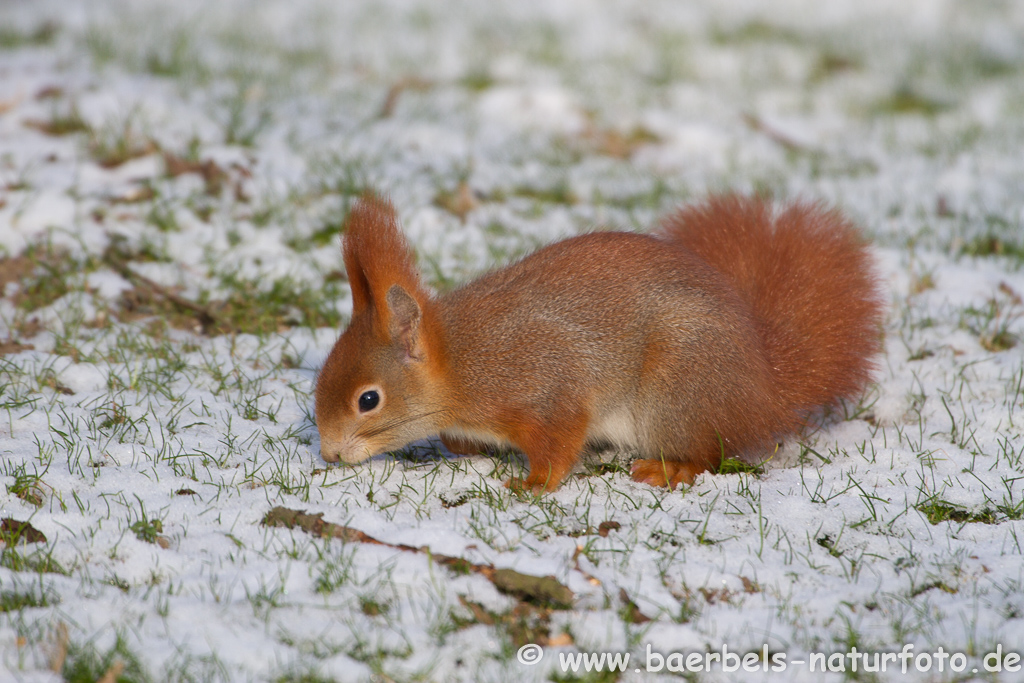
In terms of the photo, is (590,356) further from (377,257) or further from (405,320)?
(377,257)

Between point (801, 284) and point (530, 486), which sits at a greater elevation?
point (801, 284)

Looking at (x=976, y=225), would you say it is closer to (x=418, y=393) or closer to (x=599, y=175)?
(x=599, y=175)

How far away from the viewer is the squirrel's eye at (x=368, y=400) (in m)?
2.53

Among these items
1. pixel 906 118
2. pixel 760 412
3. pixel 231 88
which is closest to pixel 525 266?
pixel 760 412

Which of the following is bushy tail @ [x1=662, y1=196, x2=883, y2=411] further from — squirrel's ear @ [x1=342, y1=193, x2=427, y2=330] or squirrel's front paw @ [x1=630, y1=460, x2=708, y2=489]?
squirrel's ear @ [x1=342, y1=193, x2=427, y2=330]

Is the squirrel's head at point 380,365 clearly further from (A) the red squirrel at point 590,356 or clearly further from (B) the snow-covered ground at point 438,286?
(B) the snow-covered ground at point 438,286

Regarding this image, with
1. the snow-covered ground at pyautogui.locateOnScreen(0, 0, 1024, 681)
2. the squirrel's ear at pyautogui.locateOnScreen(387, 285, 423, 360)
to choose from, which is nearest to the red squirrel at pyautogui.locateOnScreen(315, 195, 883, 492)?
the squirrel's ear at pyautogui.locateOnScreen(387, 285, 423, 360)

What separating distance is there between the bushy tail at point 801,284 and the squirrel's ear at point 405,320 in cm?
103

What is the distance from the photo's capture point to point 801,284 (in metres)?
2.88

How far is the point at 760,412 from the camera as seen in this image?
8.75 feet

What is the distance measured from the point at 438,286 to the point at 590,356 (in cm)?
134

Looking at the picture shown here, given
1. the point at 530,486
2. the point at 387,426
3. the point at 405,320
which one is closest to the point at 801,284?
the point at 530,486

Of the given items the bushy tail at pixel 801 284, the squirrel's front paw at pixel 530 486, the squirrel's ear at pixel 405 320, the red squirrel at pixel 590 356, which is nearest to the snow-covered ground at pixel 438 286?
the squirrel's front paw at pixel 530 486

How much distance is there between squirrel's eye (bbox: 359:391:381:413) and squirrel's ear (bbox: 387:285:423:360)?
0.15 metres
